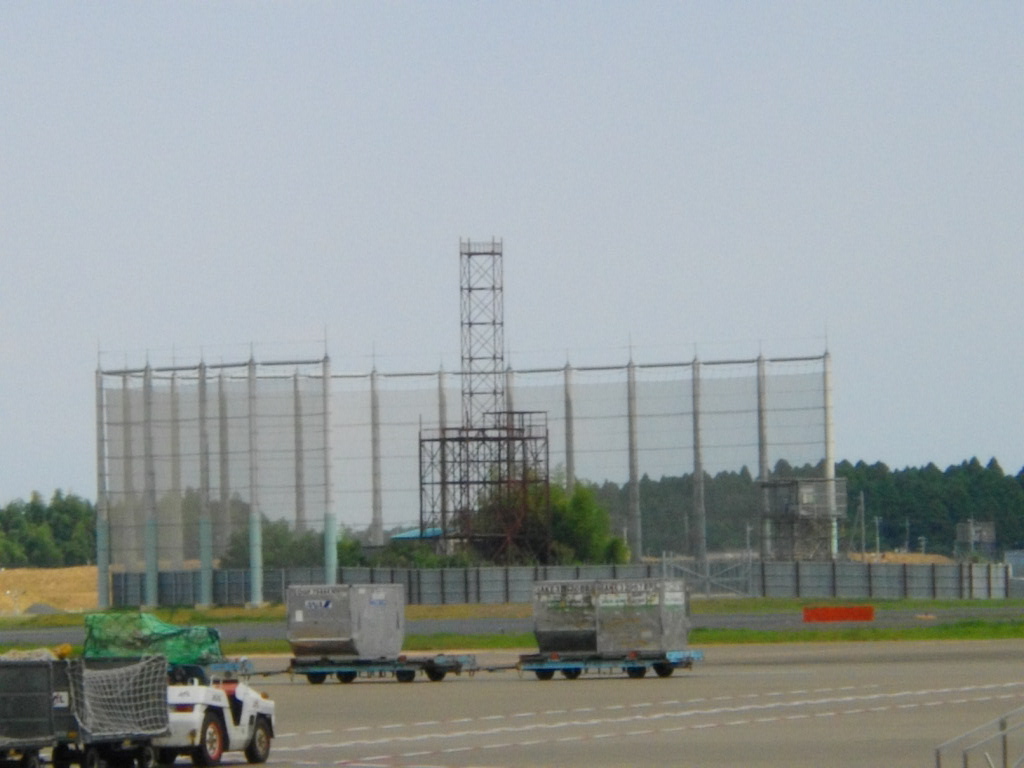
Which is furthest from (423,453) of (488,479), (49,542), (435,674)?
(49,542)

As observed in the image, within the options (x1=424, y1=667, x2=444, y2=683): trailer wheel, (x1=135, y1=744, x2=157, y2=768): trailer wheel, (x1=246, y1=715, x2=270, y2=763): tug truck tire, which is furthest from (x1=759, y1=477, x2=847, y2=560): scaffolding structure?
(x1=135, y1=744, x2=157, y2=768): trailer wheel

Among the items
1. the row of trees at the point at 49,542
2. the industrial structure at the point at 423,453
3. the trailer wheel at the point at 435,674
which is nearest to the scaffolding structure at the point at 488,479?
the industrial structure at the point at 423,453

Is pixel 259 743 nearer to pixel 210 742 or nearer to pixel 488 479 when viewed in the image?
pixel 210 742

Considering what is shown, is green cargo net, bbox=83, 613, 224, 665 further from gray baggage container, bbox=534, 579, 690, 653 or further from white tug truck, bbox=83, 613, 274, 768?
gray baggage container, bbox=534, 579, 690, 653

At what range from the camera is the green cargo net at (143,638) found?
3638cm

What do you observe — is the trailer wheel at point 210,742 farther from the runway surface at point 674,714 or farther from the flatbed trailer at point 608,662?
the flatbed trailer at point 608,662

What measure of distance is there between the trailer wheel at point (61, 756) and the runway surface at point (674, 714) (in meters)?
3.17

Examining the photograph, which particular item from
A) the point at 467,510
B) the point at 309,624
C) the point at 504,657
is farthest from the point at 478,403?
the point at 309,624

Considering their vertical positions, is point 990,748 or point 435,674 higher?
point 990,748

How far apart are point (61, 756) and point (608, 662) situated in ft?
75.7

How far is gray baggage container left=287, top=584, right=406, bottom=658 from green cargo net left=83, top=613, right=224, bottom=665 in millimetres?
9217

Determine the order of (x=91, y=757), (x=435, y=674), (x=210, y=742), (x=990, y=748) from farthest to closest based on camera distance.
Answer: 1. (x=435, y=674)
2. (x=210, y=742)
3. (x=91, y=757)
4. (x=990, y=748)

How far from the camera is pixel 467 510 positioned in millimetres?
91375

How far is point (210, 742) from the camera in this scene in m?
25.0
